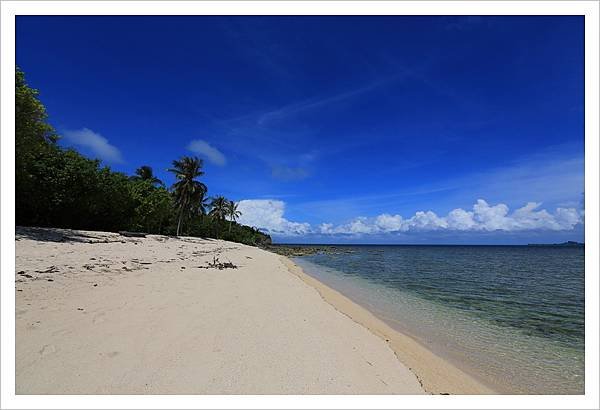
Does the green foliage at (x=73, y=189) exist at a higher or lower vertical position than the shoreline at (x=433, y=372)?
higher

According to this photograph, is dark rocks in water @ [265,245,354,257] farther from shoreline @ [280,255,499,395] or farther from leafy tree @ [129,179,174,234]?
shoreline @ [280,255,499,395]

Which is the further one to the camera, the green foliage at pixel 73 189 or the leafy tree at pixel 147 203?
the leafy tree at pixel 147 203

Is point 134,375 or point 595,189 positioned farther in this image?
point 595,189

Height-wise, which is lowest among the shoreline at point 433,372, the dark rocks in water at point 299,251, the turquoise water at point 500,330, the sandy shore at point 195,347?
the dark rocks in water at point 299,251

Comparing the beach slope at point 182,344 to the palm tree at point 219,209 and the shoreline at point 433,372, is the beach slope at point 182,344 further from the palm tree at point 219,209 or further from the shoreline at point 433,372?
the palm tree at point 219,209

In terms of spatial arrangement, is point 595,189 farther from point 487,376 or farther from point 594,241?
point 487,376

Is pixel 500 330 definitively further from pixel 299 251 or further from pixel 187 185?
pixel 299 251

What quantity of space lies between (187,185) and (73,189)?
1739 centimetres

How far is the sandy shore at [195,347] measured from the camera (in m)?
3.64

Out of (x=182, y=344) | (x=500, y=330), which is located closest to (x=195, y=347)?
(x=182, y=344)

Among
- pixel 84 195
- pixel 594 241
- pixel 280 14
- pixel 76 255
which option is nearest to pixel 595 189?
pixel 594 241

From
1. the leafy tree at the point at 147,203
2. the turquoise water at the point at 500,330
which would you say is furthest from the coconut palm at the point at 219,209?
the turquoise water at the point at 500,330

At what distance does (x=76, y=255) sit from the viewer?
12648 mm

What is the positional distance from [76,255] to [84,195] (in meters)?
20.6
